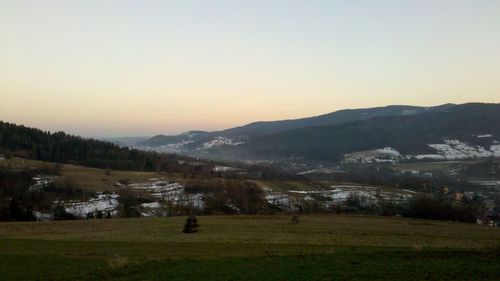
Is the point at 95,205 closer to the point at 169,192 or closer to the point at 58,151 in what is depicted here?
the point at 169,192

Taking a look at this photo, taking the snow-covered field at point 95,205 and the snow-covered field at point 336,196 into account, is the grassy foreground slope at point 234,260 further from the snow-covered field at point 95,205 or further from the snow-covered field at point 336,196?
the snow-covered field at point 336,196

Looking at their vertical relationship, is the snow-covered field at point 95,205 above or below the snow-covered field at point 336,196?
above

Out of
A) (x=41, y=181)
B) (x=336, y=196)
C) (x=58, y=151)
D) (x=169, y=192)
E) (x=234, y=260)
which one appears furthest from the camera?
(x=58, y=151)

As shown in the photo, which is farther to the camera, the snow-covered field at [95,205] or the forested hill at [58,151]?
the forested hill at [58,151]

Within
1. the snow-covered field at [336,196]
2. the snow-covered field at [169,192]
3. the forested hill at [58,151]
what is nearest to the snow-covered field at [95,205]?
the snow-covered field at [169,192]

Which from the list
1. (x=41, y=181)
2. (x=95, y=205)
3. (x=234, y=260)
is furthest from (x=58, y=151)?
(x=234, y=260)

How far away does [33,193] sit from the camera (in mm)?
122875

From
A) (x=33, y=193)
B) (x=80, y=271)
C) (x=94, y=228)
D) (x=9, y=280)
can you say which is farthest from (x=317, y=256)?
(x=33, y=193)

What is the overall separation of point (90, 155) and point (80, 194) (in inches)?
2512

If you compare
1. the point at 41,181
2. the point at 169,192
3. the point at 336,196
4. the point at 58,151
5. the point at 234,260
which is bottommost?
the point at 336,196

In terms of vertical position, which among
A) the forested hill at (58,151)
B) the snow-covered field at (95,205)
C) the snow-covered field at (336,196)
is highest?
the forested hill at (58,151)

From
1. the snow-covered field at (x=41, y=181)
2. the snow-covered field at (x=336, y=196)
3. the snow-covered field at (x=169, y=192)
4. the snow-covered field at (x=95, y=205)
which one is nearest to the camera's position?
the snow-covered field at (x=95, y=205)

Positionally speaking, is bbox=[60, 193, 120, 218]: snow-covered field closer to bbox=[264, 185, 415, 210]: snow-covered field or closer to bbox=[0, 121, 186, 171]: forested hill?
bbox=[264, 185, 415, 210]: snow-covered field

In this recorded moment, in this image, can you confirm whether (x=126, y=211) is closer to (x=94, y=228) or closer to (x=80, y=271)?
(x=94, y=228)
